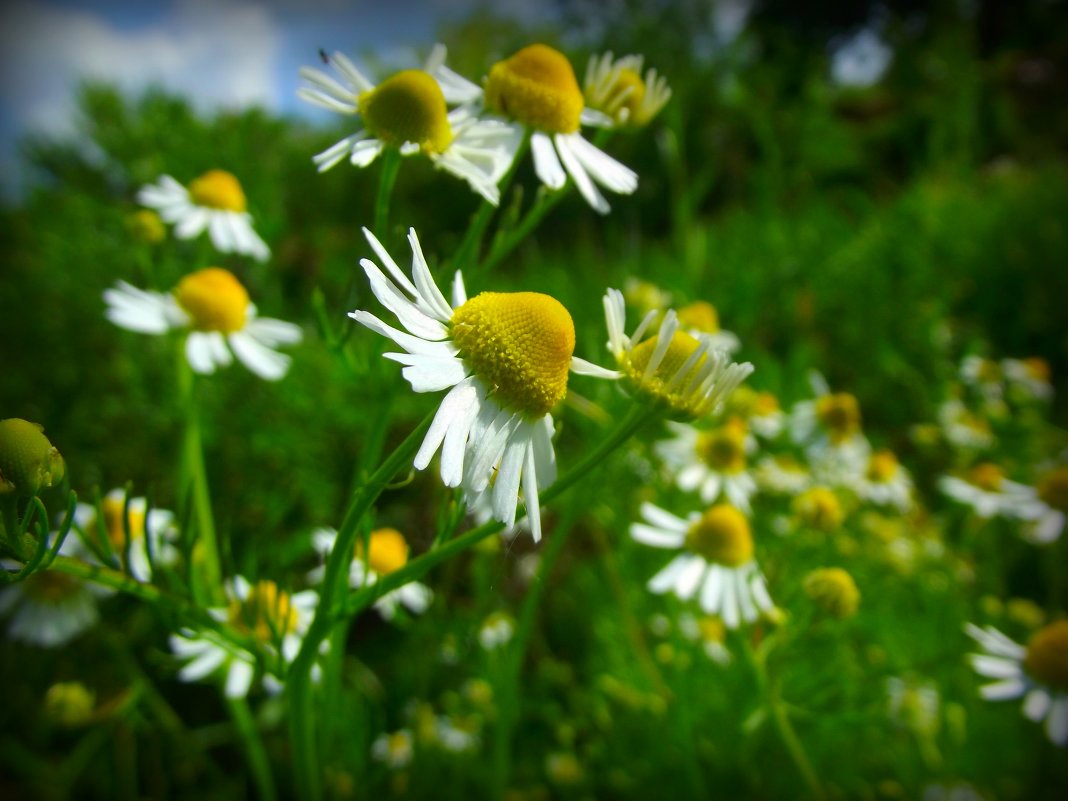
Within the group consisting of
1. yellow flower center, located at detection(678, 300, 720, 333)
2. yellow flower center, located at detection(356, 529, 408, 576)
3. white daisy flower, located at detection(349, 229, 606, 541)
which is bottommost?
yellow flower center, located at detection(356, 529, 408, 576)

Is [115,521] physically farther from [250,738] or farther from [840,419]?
[840,419]

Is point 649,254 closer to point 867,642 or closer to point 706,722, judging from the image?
point 867,642

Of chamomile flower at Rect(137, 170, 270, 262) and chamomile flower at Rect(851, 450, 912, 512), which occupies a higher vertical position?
chamomile flower at Rect(137, 170, 270, 262)

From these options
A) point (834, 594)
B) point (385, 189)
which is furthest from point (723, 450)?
point (385, 189)

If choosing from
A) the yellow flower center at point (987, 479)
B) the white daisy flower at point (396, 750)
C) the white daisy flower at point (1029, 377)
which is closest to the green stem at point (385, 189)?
the white daisy flower at point (396, 750)

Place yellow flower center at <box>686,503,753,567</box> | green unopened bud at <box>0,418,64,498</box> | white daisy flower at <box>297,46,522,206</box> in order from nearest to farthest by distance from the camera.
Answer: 1. green unopened bud at <box>0,418,64,498</box>
2. white daisy flower at <box>297,46,522,206</box>
3. yellow flower center at <box>686,503,753,567</box>

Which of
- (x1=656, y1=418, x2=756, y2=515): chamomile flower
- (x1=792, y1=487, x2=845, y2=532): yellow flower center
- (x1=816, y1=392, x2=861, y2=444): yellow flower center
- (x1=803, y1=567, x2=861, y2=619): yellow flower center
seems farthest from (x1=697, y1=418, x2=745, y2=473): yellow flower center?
(x1=816, y1=392, x2=861, y2=444): yellow flower center

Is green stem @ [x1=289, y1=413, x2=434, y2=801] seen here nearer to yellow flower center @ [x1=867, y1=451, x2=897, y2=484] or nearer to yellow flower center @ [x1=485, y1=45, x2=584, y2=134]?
yellow flower center @ [x1=485, y1=45, x2=584, y2=134]
